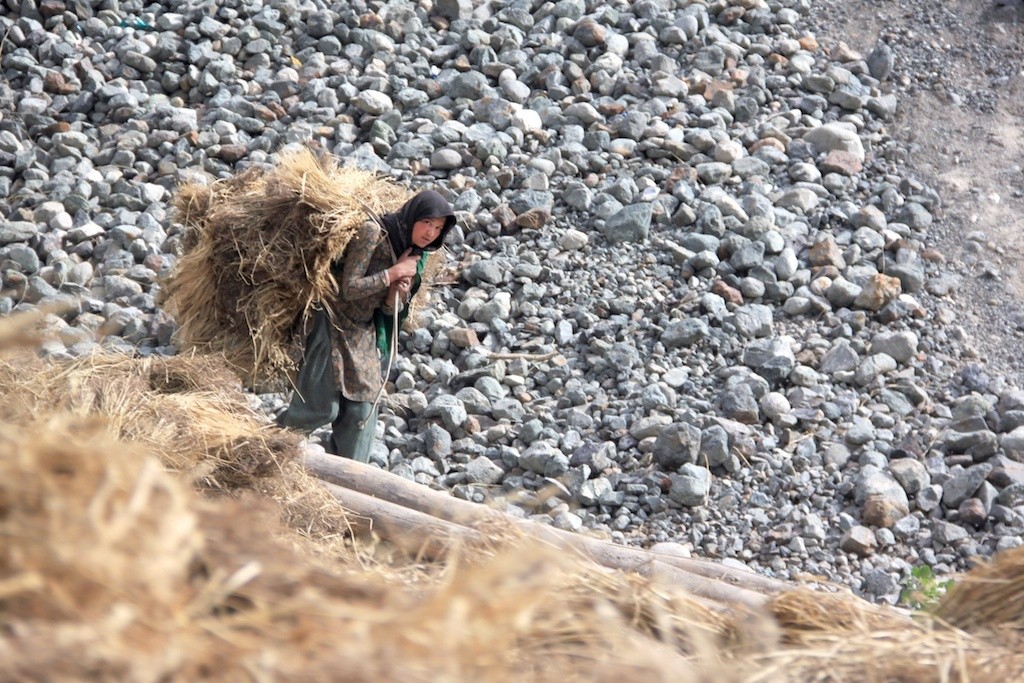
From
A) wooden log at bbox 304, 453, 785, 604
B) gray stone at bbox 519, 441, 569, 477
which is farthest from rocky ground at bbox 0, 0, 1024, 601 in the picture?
wooden log at bbox 304, 453, 785, 604

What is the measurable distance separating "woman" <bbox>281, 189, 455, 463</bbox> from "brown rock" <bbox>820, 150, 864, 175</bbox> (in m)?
3.39

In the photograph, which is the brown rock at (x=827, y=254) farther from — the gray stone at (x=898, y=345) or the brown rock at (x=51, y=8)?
the brown rock at (x=51, y=8)

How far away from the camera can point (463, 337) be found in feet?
21.9

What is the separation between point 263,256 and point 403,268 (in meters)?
0.60

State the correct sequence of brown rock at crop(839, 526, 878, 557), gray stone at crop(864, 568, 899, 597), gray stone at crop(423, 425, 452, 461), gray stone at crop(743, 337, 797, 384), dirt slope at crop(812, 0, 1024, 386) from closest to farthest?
gray stone at crop(864, 568, 899, 597)
brown rock at crop(839, 526, 878, 557)
gray stone at crop(423, 425, 452, 461)
gray stone at crop(743, 337, 797, 384)
dirt slope at crop(812, 0, 1024, 386)

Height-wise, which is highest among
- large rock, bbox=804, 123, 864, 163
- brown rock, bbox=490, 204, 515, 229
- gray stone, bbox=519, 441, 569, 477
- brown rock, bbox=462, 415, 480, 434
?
large rock, bbox=804, 123, 864, 163

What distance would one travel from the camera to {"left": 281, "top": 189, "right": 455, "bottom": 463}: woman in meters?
5.13

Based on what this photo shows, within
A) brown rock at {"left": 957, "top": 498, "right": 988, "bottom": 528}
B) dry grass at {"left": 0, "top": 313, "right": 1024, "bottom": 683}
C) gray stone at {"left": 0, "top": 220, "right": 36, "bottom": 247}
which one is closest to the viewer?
dry grass at {"left": 0, "top": 313, "right": 1024, "bottom": 683}

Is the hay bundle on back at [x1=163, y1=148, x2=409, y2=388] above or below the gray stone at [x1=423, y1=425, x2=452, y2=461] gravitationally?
above

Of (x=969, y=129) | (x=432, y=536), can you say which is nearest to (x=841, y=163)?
(x=969, y=129)

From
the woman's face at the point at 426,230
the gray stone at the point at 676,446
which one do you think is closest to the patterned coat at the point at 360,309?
the woman's face at the point at 426,230

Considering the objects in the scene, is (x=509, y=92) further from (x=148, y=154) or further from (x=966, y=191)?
(x=966, y=191)

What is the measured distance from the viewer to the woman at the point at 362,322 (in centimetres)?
513

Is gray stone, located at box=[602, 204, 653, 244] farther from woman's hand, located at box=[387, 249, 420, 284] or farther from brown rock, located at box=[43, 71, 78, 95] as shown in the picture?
brown rock, located at box=[43, 71, 78, 95]
